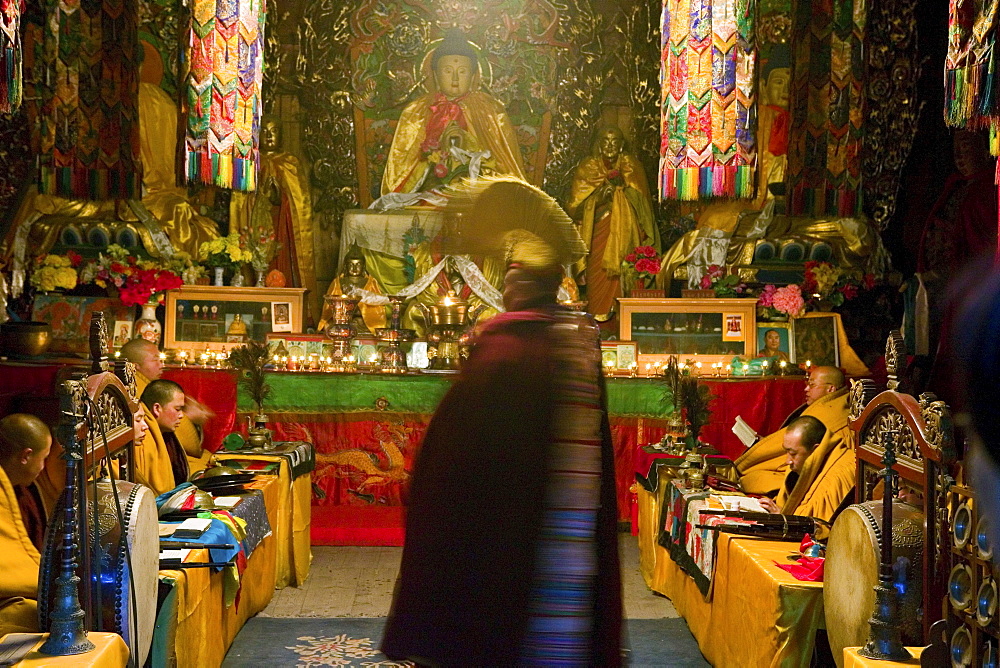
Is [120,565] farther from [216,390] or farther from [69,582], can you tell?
[216,390]

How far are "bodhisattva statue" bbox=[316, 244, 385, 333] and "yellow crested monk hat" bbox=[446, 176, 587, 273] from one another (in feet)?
23.4

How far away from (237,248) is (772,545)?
21.0 feet

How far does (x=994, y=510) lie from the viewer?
4.41 ft

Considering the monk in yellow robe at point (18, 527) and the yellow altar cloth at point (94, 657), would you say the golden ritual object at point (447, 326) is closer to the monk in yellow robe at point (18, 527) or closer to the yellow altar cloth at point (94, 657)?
the monk in yellow robe at point (18, 527)

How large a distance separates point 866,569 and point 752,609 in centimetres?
80

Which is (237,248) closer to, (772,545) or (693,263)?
(693,263)

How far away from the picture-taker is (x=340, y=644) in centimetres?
505

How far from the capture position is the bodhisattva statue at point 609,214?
1087 cm

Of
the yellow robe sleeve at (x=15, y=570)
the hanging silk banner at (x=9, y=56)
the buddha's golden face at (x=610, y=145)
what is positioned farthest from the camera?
the buddha's golden face at (x=610, y=145)

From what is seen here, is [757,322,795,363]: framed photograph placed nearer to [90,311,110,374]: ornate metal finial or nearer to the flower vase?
the flower vase

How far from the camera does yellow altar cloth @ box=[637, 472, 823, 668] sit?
3674mm

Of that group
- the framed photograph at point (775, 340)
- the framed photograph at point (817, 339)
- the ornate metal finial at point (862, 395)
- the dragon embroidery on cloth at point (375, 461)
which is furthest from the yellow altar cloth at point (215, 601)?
the framed photograph at point (817, 339)

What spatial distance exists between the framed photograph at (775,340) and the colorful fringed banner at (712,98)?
125 cm

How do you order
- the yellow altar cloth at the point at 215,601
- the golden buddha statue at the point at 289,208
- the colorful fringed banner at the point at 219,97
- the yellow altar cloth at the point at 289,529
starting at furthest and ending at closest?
1. the golden buddha statue at the point at 289,208
2. the colorful fringed banner at the point at 219,97
3. the yellow altar cloth at the point at 289,529
4. the yellow altar cloth at the point at 215,601
